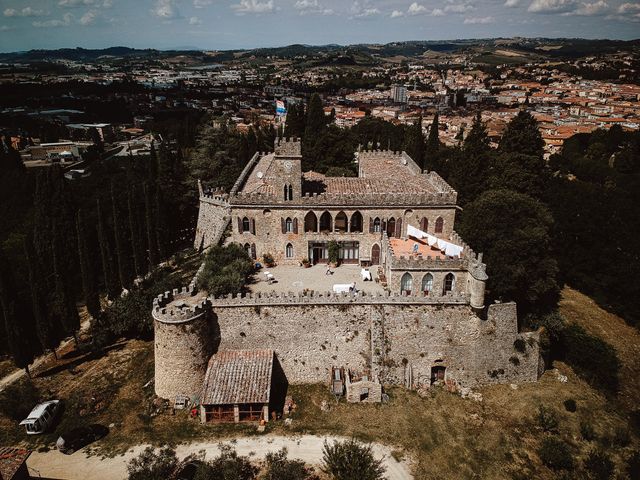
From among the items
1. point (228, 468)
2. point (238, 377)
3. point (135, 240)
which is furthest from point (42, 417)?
point (135, 240)

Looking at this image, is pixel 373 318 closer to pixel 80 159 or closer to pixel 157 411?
pixel 157 411

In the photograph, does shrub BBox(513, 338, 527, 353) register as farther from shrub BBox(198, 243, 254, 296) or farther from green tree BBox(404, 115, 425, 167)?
green tree BBox(404, 115, 425, 167)

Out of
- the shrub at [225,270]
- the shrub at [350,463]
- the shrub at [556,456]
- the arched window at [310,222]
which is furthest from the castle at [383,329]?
the shrub at [350,463]

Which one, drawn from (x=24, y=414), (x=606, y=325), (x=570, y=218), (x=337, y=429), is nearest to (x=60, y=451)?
(x=24, y=414)

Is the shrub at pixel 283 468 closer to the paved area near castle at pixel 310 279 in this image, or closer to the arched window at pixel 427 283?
the paved area near castle at pixel 310 279

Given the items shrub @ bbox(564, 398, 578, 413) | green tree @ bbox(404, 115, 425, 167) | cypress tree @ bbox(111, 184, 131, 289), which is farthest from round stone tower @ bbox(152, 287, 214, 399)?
green tree @ bbox(404, 115, 425, 167)

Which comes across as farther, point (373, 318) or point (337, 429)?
point (373, 318)
